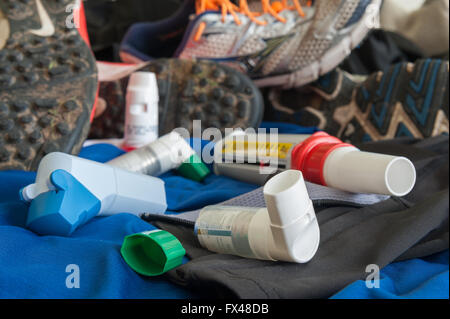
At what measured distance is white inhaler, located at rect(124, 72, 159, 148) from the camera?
0.74 m

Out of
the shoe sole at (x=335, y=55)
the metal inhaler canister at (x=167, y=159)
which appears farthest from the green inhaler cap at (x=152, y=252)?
the shoe sole at (x=335, y=55)

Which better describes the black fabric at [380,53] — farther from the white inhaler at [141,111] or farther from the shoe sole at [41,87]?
the shoe sole at [41,87]

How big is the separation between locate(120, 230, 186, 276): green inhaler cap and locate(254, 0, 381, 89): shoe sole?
628 millimetres

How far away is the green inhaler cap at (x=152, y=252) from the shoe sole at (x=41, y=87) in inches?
11.7

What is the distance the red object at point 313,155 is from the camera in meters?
0.49

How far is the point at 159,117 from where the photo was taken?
81 cm

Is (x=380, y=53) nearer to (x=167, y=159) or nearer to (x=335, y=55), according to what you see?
(x=335, y=55)

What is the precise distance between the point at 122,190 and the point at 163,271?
15 centimetres

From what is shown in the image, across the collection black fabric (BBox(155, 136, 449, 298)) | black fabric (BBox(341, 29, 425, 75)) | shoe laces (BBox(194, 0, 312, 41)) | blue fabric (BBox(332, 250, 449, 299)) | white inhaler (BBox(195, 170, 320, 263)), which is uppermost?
shoe laces (BBox(194, 0, 312, 41))

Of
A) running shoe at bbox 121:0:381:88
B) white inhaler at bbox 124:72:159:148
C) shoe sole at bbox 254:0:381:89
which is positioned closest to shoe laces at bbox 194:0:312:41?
running shoe at bbox 121:0:381:88

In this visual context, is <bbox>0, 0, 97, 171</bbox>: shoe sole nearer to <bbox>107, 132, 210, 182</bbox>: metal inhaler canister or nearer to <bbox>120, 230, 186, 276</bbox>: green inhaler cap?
<bbox>107, 132, 210, 182</bbox>: metal inhaler canister

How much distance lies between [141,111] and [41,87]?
16 cm

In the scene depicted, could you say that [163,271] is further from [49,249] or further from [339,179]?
[339,179]

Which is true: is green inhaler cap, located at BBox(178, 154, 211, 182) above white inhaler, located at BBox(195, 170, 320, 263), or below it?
below
